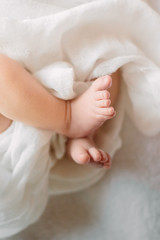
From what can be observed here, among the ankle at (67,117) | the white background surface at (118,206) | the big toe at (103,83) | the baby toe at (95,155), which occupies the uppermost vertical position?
the big toe at (103,83)

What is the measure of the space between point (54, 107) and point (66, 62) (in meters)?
0.11

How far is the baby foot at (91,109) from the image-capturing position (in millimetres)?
626

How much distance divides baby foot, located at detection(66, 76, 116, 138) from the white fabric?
3 centimetres

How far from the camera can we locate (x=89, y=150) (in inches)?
28.1

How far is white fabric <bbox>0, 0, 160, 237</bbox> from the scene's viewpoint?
2.25ft

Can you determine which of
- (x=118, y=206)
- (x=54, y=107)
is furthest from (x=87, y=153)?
(x=118, y=206)

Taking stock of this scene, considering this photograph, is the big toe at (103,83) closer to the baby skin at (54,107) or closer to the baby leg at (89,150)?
the baby skin at (54,107)

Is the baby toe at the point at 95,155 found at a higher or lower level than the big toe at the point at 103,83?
lower

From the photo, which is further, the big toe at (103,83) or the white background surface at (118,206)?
the white background surface at (118,206)

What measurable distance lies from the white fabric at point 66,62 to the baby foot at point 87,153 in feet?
0.19

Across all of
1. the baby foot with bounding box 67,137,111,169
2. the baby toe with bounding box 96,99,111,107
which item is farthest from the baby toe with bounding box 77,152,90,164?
the baby toe with bounding box 96,99,111,107

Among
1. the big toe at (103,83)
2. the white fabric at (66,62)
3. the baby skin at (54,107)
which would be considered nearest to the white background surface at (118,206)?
the white fabric at (66,62)

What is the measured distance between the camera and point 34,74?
712 mm

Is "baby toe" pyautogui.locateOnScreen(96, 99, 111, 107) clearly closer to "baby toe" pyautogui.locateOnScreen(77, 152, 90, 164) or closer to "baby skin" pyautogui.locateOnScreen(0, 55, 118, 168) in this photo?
"baby skin" pyautogui.locateOnScreen(0, 55, 118, 168)
